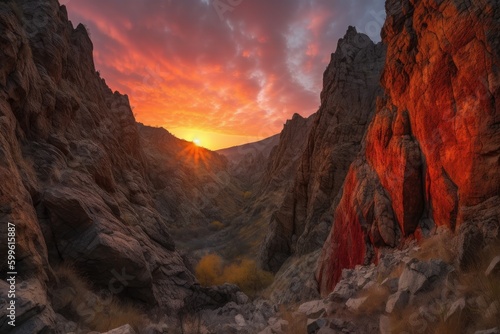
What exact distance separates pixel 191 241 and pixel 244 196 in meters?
50.3

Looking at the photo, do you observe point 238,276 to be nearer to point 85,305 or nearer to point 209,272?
point 209,272

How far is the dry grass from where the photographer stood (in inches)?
363

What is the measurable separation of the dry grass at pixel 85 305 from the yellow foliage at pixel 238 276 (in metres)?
18.5

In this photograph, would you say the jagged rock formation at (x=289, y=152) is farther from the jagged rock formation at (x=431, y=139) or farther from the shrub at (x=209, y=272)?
the jagged rock formation at (x=431, y=139)

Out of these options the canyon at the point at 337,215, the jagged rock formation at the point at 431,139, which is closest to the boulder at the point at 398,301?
the canyon at the point at 337,215

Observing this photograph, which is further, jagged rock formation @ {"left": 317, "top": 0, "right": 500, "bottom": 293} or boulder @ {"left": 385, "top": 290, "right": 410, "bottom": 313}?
jagged rock formation @ {"left": 317, "top": 0, "right": 500, "bottom": 293}

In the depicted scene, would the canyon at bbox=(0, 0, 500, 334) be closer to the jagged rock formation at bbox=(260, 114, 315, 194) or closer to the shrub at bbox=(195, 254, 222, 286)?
the shrub at bbox=(195, 254, 222, 286)

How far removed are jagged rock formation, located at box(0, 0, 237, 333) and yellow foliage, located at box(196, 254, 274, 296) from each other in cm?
1055

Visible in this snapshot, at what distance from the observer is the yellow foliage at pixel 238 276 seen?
93.0ft

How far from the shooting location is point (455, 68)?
9.84 m

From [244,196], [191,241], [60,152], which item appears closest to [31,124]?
[60,152]

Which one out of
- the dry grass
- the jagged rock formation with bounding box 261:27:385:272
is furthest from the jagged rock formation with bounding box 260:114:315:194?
the dry grass

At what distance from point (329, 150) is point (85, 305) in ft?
88.1

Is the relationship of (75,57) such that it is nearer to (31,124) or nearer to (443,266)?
(31,124)
